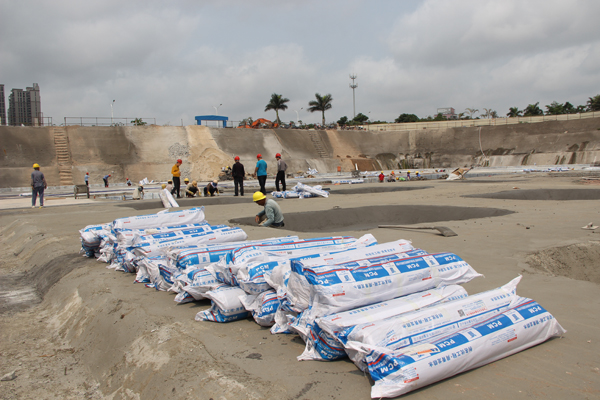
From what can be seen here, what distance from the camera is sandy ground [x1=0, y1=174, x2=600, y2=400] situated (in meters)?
2.41

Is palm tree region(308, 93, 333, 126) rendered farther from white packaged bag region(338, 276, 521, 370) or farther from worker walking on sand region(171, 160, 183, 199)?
white packaged bag region(338, 276, 521, 370)

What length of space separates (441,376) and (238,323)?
5.92ft

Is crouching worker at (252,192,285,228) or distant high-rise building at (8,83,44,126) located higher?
distant high-rise building at (8,83,44,126)

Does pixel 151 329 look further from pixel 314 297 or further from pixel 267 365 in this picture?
pixel 314 297

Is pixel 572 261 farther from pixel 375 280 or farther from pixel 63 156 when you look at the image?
pixel 63 156

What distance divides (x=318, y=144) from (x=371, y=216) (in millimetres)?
34079

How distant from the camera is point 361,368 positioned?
8.27ft

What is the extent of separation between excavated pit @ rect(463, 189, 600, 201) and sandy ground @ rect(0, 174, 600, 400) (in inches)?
252

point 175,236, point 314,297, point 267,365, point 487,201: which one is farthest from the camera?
point 487,201

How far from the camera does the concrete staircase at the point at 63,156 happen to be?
1231 inches

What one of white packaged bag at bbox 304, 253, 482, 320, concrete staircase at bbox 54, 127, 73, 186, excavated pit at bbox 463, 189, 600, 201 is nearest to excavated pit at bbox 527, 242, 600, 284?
white packaged bag at bbox 304, 253, 482, 320

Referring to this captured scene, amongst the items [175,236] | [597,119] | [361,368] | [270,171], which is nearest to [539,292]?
[361,368]

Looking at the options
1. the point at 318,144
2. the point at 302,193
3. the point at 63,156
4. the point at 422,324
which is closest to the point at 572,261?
the point at 422,324

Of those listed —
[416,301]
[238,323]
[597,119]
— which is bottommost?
[238,323]
